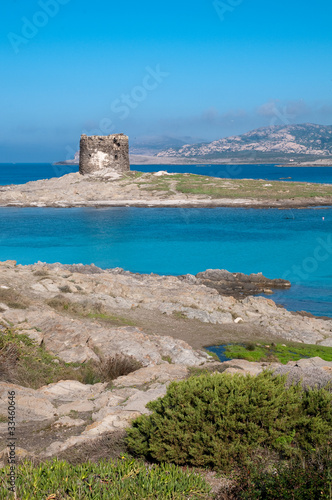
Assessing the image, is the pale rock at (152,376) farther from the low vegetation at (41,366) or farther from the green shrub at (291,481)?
the green shrub at (291,481)

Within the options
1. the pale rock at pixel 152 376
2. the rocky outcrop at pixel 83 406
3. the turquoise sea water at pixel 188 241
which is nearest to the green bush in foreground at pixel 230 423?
the rocky outcrop at pixel 83 406

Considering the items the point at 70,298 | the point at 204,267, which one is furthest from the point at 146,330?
the point at 204,267

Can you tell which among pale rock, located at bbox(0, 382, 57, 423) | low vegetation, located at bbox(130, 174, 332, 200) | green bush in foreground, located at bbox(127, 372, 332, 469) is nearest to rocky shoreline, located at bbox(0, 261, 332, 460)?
pale rock, located at bbox(0, 382, 57, 423)

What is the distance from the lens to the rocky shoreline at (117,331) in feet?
22.6

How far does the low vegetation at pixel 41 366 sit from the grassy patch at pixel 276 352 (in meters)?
3.47

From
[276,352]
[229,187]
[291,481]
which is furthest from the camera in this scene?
[229,187]

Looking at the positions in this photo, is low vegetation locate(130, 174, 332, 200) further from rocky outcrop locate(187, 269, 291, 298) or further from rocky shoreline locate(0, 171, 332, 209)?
rocky outcrop locate(187, 269, 291, 298)

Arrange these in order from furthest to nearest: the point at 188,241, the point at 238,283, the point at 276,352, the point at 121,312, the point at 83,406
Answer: the point at 188,241 → the point at 238,283 → the point at 121,312 → the point at 276,352 → the point at 83,406

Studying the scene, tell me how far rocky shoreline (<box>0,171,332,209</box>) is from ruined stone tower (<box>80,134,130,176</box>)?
84 centimetres

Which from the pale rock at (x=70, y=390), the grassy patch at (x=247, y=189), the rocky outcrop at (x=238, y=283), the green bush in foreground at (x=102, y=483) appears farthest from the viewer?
the grassy patch at (x=247, y=189)

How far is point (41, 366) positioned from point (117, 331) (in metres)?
2.84

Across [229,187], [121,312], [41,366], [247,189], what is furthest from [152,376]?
[229,187]

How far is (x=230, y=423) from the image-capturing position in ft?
17.9

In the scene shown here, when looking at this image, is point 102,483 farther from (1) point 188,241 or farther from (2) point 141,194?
(2) point 141,194
